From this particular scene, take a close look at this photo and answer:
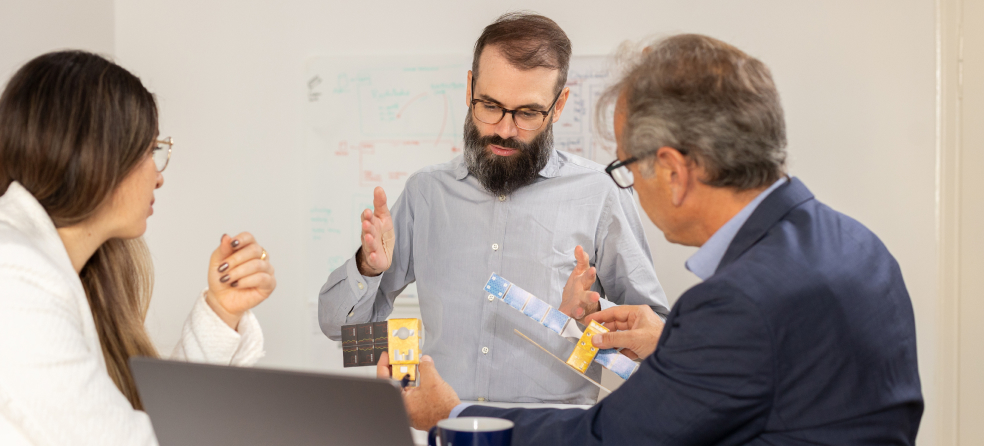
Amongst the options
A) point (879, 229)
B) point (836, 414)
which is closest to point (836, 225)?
point (836, 414)

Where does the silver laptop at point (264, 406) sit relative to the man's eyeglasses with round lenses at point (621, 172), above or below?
below

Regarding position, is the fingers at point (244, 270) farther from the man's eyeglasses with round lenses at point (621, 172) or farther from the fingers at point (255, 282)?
the man's eyeglasses with round lenses at point (621, 172)

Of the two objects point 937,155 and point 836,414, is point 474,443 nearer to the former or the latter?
point 836,414

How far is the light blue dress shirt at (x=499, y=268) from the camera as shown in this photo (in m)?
1.99

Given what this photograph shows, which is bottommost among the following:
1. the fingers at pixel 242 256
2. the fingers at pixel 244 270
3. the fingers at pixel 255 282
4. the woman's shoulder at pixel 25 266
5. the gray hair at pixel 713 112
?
the fingers at pixel 255 282

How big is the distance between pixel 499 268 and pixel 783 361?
1178 mm

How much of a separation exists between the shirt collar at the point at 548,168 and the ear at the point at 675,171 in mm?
983

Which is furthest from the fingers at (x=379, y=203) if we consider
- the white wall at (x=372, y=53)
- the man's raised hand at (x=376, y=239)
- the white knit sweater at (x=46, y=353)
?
the white wall at (x=372, y=53)

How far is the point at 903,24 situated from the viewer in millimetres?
3281

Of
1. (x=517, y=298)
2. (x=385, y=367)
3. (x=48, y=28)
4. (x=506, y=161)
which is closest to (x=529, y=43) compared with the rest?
(x=506, y=161)

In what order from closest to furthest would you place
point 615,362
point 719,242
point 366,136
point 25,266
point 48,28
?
1. point 25,266
2. point 719,242
3. point 615,362
4. point 48,28
5. point 366,136

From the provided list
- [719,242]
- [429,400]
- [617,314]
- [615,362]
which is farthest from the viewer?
[617,314]

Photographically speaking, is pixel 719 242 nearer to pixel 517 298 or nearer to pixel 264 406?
pixel 517 298

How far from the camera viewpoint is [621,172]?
132cm
